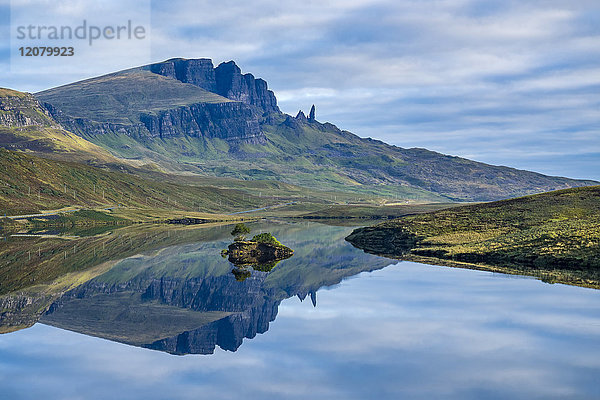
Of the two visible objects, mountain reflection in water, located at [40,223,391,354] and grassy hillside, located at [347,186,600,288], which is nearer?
mountain reflection in water, located at [40,223,391,354]

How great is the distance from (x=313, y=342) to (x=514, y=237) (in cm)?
7759

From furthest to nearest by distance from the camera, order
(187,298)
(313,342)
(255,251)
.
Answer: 1. (255,251)
2. (187,298)
3. (313,342)

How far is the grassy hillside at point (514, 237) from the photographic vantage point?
3497 inches

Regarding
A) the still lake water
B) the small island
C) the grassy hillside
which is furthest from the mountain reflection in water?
the grassy hillside

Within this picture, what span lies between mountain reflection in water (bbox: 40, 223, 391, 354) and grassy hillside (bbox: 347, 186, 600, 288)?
1505cm

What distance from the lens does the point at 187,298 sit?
226 ft

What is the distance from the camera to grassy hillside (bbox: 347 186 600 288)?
88.8m

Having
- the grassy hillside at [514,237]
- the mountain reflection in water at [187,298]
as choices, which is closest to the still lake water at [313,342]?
the mountain reflection in water at [187,298]

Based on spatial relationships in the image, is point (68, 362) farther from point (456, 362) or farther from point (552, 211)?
point (552, 211)

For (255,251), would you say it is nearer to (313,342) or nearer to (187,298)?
(187,298)

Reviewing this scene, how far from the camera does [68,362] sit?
128 ft

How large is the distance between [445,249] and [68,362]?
84489 mm

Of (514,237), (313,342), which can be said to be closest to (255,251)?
(514,237)

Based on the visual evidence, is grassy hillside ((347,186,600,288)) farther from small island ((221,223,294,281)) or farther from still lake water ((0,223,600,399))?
small island ((221,223,294,281))
